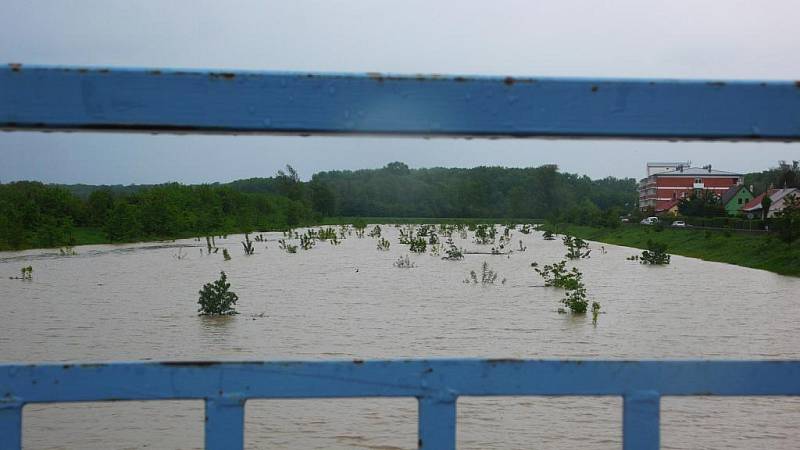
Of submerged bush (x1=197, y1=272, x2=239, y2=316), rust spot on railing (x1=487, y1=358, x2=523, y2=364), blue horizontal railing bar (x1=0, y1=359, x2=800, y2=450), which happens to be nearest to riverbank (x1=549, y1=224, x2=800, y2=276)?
submerged bush (x1=197, y1=272, x2=239, y2=316)

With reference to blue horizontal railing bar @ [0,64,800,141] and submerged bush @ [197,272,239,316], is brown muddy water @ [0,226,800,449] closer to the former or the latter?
submerged bush @ [197,272,239,316]

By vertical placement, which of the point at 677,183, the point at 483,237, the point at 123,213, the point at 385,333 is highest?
the point at 677,183

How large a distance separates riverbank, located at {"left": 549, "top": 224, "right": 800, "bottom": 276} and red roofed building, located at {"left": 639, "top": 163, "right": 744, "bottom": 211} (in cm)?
1938

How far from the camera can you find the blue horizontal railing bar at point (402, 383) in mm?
1268

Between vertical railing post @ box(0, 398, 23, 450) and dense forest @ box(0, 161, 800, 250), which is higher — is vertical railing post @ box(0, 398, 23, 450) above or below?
below

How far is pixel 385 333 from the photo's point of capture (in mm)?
9641

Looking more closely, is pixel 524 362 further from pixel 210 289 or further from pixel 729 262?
pixel 729 262

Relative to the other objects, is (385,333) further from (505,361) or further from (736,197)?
(736,197)

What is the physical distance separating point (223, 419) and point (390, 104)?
572 mm

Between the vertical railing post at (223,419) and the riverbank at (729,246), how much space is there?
70.5 ft

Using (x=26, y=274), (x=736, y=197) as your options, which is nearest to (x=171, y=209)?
(x=26, y=274)

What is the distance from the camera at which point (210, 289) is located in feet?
36.1

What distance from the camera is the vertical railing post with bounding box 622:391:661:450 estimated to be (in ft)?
4.38

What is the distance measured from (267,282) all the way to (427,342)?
7.78 meters
